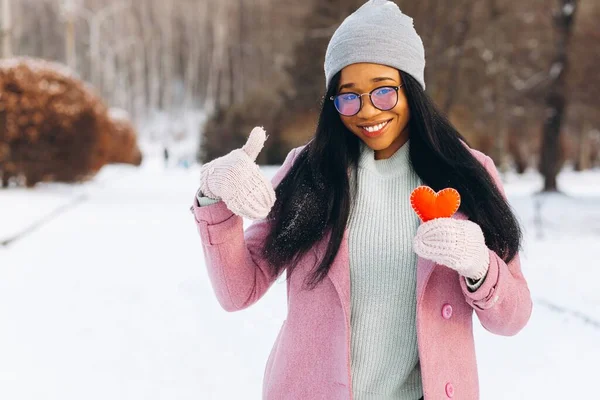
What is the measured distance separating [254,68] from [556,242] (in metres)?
47.6

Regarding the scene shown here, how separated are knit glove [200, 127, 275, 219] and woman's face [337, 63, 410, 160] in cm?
33

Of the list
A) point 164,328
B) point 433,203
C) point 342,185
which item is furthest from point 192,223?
point 433,203

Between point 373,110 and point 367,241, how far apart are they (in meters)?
0.34

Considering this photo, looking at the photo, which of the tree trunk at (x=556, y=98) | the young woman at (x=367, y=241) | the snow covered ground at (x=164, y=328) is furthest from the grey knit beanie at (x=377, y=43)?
the tree trunk at (x=556, y=98)

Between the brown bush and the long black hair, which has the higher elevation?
the long black hair

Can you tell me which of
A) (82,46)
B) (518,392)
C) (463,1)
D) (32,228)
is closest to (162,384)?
(518,392)

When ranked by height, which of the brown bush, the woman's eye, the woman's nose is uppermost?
the woman's eye

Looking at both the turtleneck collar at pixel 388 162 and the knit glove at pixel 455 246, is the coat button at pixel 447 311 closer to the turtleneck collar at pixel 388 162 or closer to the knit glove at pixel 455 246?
the knit glove at pixel 455 246

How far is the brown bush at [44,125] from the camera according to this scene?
1571cm

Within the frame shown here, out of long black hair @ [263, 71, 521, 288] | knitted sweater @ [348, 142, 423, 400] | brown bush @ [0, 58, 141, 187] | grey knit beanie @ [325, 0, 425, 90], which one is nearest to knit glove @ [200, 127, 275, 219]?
long black hair @ [263, 71, 521, 288]

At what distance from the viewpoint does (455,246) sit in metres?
1.43

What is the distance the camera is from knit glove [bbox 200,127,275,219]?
158 centimetres

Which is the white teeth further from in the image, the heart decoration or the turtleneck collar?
the heart decoration

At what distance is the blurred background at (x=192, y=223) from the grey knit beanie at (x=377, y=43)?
1.43 ft
